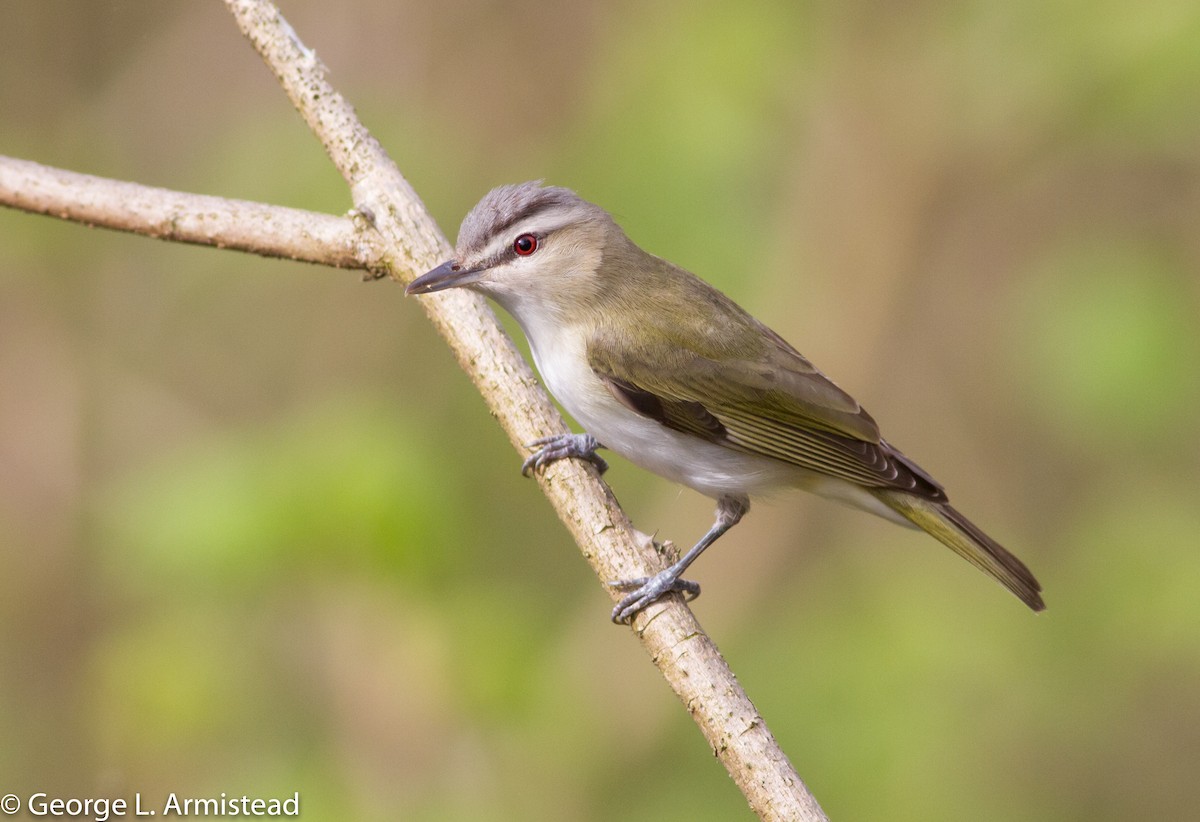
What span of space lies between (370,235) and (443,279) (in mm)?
258

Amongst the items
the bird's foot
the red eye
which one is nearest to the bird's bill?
the red eye

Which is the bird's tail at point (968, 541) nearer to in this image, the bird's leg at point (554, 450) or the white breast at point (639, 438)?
the white breast at point (639, 438)

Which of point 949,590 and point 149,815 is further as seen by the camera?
point 949,590

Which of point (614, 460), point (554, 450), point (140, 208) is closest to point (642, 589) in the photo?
point (554, 450)

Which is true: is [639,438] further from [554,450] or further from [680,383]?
[554,450]

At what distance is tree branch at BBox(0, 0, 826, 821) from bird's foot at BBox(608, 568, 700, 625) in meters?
0.03

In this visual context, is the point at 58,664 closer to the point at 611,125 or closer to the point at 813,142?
the point at 611,125

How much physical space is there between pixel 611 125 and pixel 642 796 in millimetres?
2922

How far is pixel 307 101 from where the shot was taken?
3754 millimetres

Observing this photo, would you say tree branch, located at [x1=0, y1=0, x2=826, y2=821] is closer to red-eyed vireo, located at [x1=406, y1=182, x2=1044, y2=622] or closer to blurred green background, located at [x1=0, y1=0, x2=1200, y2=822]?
red-eyed vireo, located at [x1=406, y1=182, x2=1044, y2=622]

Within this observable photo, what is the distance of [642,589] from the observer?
11.3ft

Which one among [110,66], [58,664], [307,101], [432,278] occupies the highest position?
[110,66]

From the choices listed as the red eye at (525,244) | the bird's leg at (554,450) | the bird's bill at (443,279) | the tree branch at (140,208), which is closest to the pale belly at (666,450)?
the bird's leg at (554,450)

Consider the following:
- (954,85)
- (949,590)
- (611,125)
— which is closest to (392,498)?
(611,125)
